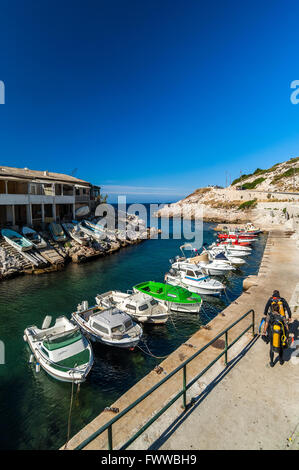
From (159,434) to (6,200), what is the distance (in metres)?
34.9

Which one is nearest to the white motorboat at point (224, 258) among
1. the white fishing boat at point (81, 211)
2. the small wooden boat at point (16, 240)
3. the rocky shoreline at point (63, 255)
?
the rocky shoreline at point (63, 255)

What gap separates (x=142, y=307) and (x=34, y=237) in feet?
75.2

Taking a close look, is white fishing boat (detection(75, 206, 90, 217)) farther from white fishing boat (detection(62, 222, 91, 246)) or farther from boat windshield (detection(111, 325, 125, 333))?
boat windshield (detection(111, 325, 125, 333))

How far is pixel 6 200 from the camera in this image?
3322cm

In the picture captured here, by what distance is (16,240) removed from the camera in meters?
31.0

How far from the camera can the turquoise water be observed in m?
9.47

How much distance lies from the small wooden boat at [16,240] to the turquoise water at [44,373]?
4.99 meters

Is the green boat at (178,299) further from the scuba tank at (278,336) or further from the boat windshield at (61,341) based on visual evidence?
the scuba tank at (278,336)

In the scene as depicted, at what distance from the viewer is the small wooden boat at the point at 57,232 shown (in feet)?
118

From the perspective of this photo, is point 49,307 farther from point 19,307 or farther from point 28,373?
point 28,373

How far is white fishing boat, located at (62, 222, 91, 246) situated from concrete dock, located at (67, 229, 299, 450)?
2897 centimetres

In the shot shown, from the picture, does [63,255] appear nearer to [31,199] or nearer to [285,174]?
[31,199]

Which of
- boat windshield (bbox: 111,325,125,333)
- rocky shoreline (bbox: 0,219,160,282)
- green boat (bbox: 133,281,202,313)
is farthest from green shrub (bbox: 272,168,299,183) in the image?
boat windshield (bbox: 111,325,125,333)
